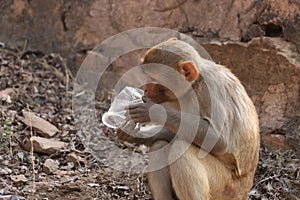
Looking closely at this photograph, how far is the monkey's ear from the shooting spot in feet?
13.1

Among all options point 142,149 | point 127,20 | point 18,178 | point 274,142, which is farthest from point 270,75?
point 18,178

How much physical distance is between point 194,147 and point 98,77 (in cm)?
270

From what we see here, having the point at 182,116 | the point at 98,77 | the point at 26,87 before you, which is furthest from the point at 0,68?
the point at 182,116

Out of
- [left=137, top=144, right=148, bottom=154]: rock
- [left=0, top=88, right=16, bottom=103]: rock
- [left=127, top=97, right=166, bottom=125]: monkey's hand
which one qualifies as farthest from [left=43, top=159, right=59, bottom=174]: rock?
[left=127, top=97, right=166, bottom=125]: monkey's hand

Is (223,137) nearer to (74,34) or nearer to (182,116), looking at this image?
(182,116)

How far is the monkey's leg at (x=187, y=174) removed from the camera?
3891 mm

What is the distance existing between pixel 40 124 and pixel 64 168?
2.06 feet

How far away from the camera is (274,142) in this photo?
5469 millimetres

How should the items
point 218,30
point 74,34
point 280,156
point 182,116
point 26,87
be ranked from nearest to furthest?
1. point 182,116
2. point 280,156
3. point 218,30
4. point 26,87
5. point 74,34

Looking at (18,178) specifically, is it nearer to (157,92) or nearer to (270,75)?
(157,92)

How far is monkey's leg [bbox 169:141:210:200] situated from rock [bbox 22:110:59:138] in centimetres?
179

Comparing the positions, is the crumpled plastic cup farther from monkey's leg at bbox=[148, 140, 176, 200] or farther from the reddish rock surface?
the reddish rock surface

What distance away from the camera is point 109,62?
6.48 meters

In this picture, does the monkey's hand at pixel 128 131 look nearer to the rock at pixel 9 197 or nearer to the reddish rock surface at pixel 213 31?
the rock at pixel 9 197
